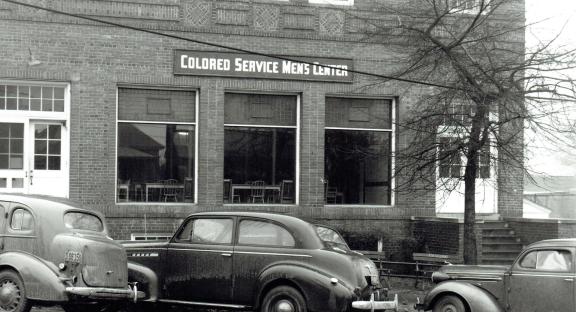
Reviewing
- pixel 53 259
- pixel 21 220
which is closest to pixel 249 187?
pixel 21 220

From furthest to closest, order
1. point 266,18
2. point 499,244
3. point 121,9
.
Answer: point 499,244, point 266,18, point 121,9

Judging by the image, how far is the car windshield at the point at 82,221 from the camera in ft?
36.4

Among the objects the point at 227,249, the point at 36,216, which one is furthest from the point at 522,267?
the point at 36,216

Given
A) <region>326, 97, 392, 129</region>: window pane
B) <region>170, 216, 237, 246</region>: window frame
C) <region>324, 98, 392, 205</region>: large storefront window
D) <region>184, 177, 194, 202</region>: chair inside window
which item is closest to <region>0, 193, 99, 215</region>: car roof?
<region>170, 216, 237, 246</region>: window frame

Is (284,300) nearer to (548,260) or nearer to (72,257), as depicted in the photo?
(72,257)

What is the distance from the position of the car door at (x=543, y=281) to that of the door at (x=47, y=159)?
34.2 feet

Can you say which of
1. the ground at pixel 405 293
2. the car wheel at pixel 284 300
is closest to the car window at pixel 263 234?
the car wheel at pixel 284 300

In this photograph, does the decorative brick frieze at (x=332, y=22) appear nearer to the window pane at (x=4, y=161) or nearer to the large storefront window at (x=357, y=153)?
the large storefront window at (x=357, y=153)

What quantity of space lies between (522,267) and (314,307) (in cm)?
324

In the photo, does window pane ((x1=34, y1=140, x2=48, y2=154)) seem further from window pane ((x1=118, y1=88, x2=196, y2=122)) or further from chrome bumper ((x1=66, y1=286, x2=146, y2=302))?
chrome bumper ((x1=66, y1=286, x2=146, y2=302))

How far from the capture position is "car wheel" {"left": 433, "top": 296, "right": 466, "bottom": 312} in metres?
11.9

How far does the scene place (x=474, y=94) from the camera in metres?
14.3

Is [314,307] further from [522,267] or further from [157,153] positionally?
[157,153]

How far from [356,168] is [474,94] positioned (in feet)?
19.0
